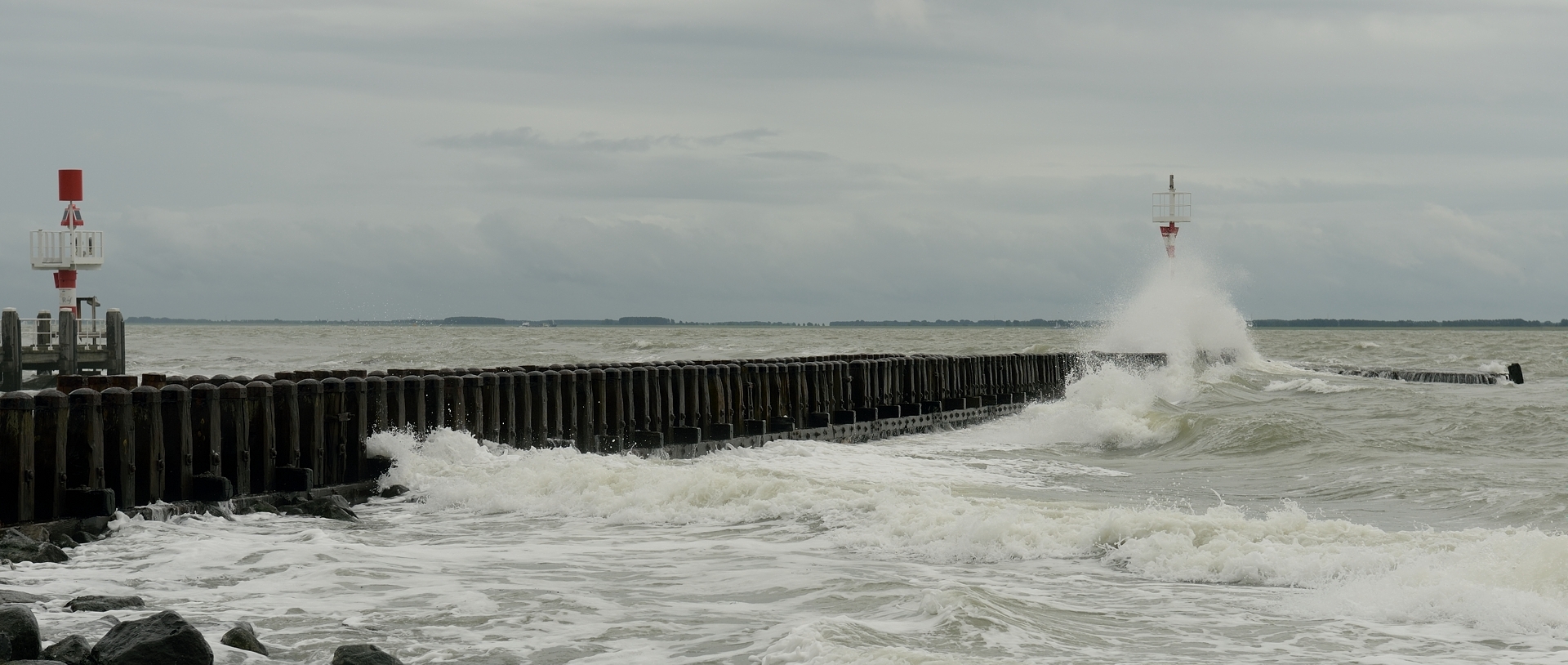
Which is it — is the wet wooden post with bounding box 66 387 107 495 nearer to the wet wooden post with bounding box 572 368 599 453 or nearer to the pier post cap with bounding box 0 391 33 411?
the pier post cap with bounding box 0 391 33 411

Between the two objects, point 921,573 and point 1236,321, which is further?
point 1236,321

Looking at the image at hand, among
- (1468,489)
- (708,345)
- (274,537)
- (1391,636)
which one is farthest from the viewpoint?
(708,345)

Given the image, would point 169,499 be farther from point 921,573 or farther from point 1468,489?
point 1468,489

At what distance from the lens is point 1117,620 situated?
728 centimetres

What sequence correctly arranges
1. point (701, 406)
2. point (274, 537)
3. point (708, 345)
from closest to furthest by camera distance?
point (274, 537)
point (701, 406)
point (708, 345)

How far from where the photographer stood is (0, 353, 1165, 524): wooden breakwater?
9430mm

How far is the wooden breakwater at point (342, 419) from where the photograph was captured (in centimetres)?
943

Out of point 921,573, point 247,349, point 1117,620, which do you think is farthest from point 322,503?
point 247,349

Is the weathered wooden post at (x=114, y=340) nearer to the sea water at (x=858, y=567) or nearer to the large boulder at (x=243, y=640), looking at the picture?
the sea water at (x=858, y=567)

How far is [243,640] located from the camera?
618cm

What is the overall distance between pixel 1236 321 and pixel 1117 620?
41470 millimetres

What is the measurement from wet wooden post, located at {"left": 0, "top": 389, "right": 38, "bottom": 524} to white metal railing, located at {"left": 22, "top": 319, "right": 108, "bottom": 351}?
20978 millimetres

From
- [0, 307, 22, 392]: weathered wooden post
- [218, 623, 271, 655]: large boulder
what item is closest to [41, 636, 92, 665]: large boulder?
[218, 623, 271, 655]: large boulder

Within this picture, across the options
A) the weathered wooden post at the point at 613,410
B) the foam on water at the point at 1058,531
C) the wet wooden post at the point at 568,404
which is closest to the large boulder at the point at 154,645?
the foam on water at the point at 1058,531
